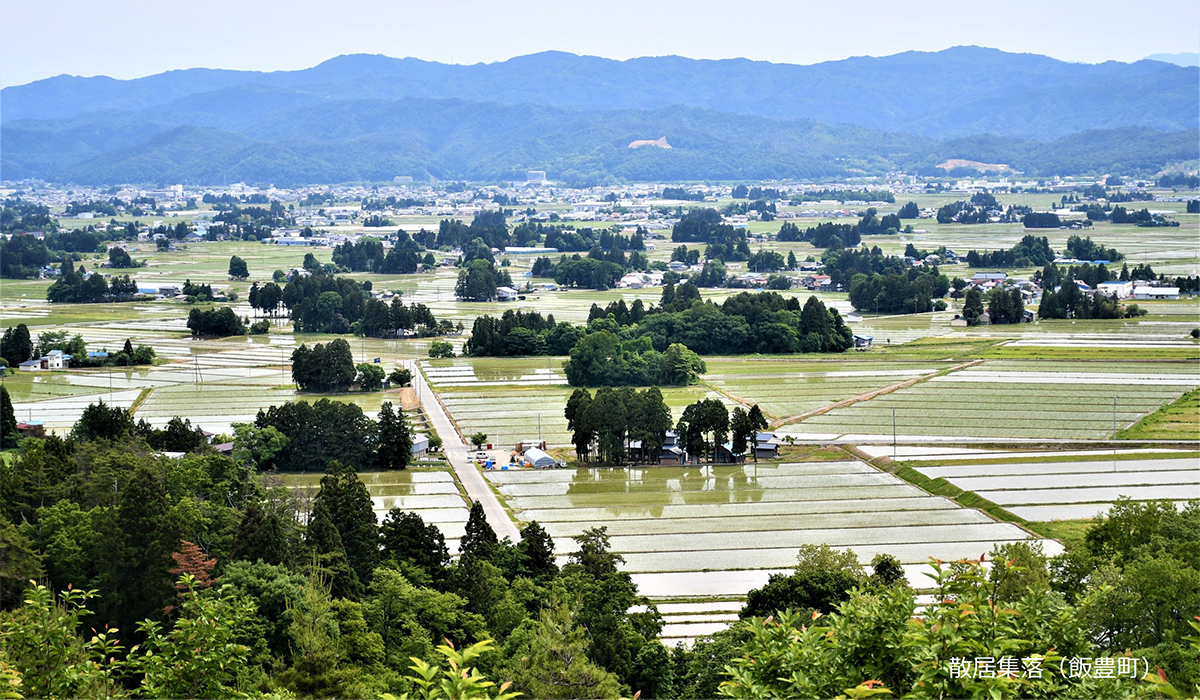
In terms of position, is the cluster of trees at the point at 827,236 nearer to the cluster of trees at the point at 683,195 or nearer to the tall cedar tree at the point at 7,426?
the cluster of trees at the point at 683,195

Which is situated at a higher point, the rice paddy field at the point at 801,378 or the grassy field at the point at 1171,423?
the rice paddy field at the point at 801,378

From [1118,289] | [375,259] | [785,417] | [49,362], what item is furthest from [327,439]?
[375,259]

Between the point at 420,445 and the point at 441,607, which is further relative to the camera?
the point at 420,445

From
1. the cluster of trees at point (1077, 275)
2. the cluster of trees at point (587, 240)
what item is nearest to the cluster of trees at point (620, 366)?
the cluster of trees at point (1077, 275)

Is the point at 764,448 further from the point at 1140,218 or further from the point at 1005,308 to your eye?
the point at 1140,218

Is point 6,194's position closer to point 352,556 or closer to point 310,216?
point 310,216

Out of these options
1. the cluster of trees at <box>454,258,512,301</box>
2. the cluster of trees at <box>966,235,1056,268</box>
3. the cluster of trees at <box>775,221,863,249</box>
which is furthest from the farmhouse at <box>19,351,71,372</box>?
the cluster of trees at <box>775,221,863,249</box>
